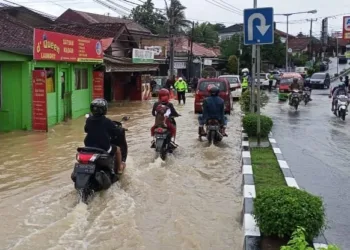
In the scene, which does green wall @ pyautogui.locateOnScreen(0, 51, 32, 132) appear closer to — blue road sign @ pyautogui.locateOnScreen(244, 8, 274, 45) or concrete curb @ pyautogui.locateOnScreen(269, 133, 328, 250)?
concrete curb @ pyautogui.locateOnScreen(269, 133, 328, 250)

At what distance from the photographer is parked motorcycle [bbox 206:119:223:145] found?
1214 cm

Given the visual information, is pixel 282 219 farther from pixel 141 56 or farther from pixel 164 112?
pixel 141 56

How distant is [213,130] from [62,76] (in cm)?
775

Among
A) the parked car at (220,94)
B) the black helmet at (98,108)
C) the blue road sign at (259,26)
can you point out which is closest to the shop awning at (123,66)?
the parked car at (220,94)

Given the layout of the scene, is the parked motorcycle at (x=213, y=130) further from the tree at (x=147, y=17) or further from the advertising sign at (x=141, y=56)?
the tree at (x=147, y=17)

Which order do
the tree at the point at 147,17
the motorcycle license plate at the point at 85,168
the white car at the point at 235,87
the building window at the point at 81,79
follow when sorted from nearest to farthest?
the motorcycle license plate at the point at 85,168 < the building window at the point at 81,79 < the white car at the point at 235,87 < the tree at the point at 147,17

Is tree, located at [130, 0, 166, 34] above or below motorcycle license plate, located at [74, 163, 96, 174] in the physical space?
above

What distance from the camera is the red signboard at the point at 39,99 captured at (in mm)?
14812

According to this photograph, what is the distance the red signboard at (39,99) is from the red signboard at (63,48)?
55 cm

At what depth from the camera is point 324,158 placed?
10625 millimetres

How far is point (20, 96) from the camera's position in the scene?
49.2 ft

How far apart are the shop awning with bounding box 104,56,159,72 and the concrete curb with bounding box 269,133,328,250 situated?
11531 millimetres

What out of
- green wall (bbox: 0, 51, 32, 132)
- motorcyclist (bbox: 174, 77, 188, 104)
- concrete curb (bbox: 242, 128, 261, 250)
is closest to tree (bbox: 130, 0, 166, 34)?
motorcyclist (bbox: 174, 77, 188, 104)

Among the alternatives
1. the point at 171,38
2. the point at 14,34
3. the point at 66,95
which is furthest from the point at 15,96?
the point at 171,38
